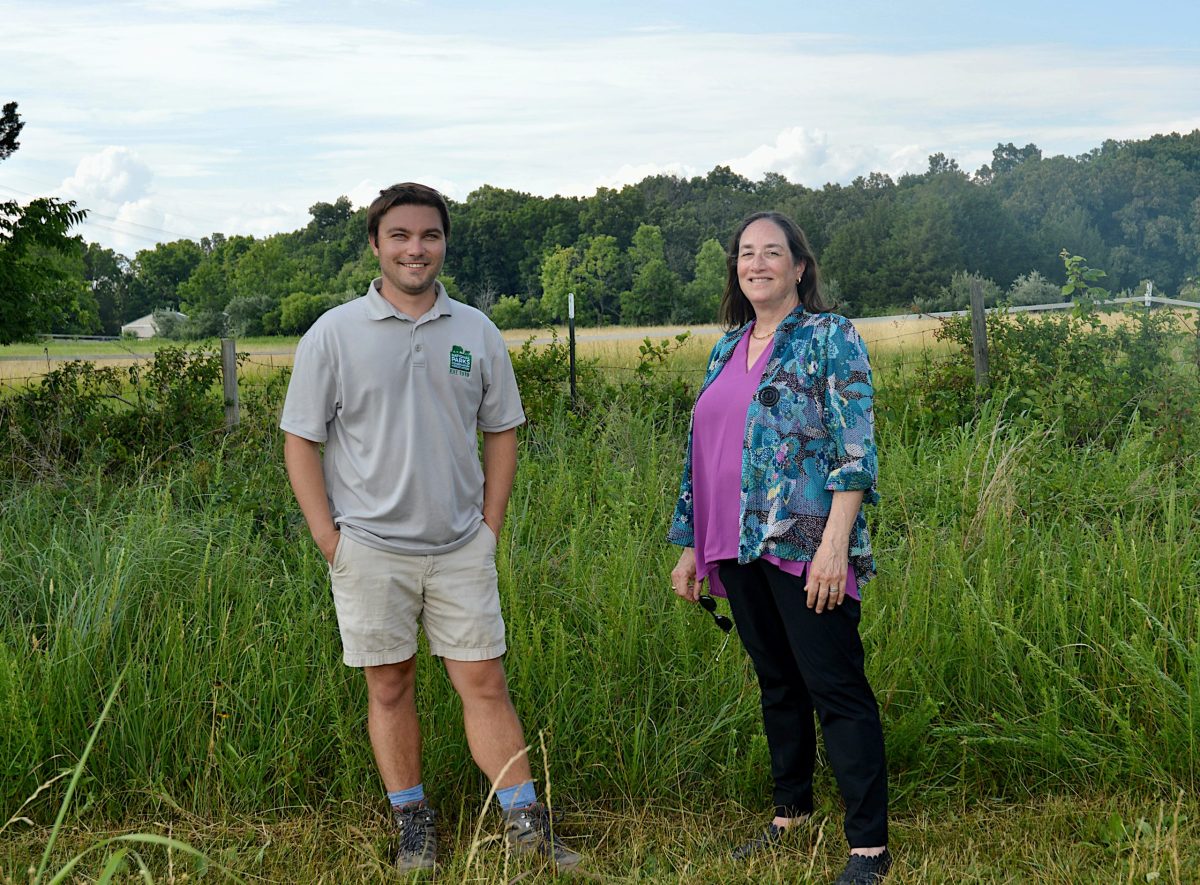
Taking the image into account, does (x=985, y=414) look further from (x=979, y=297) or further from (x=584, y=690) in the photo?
(x=584, y=690)

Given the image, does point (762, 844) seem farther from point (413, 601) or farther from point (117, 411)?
point (117, 411)

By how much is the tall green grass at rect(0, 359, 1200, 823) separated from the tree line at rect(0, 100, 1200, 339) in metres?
51.7

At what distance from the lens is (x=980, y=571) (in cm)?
458

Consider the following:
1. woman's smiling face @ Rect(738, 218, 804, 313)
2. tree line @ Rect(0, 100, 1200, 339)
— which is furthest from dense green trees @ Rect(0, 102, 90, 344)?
tree line @ Rect(0, 100, 1200, 339)

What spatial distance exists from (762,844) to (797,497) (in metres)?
1.12

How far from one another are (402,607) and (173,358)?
21.5ft

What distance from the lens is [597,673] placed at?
390 centimetres

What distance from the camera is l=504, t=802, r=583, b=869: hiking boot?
10.2 feet

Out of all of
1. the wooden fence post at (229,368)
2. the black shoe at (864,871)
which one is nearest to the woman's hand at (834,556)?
the black shoe at (864,871)

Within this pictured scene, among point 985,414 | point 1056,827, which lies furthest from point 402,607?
point 985,414

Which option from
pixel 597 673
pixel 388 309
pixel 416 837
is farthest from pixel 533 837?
pixel 388 309

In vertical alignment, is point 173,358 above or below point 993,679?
above

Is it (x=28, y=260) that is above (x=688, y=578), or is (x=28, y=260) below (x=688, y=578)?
above

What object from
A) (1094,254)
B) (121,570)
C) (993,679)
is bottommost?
(993,679)
